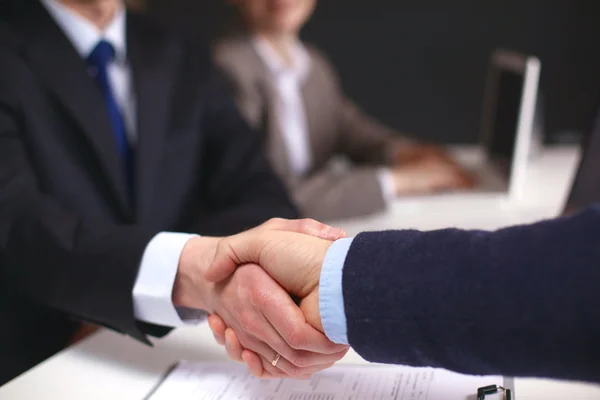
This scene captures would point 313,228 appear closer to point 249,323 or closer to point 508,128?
point 249,323

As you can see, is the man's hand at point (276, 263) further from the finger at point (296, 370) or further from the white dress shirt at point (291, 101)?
the white dress shirt at point (291, 101)

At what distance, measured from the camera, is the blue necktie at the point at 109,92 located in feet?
3.63

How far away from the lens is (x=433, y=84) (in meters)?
2.52

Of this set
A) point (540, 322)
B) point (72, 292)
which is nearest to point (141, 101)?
point (72, 292)

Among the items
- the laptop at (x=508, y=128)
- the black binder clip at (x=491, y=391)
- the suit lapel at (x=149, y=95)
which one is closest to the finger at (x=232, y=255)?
the black binder clip at (x=491, y=391)

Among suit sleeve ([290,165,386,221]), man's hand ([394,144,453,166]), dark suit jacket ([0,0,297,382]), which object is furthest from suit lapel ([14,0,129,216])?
man's hand ([394,144,453,166])

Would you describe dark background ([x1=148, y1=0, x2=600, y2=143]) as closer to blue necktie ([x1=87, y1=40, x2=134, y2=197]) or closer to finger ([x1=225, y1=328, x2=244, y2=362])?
blue necktie ([x1=87, y1=40, x2=134, y2=197])

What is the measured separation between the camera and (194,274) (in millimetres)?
759

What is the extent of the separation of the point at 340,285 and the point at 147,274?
31cm

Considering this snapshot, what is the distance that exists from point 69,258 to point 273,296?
32cm

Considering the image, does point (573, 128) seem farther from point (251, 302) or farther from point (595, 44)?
point (251, 302)

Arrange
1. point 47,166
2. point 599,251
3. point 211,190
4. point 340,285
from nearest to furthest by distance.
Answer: point 599,251, point 340,285, point 47,166, point 211,190

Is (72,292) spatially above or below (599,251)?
below

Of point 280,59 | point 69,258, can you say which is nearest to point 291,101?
point 280,59
